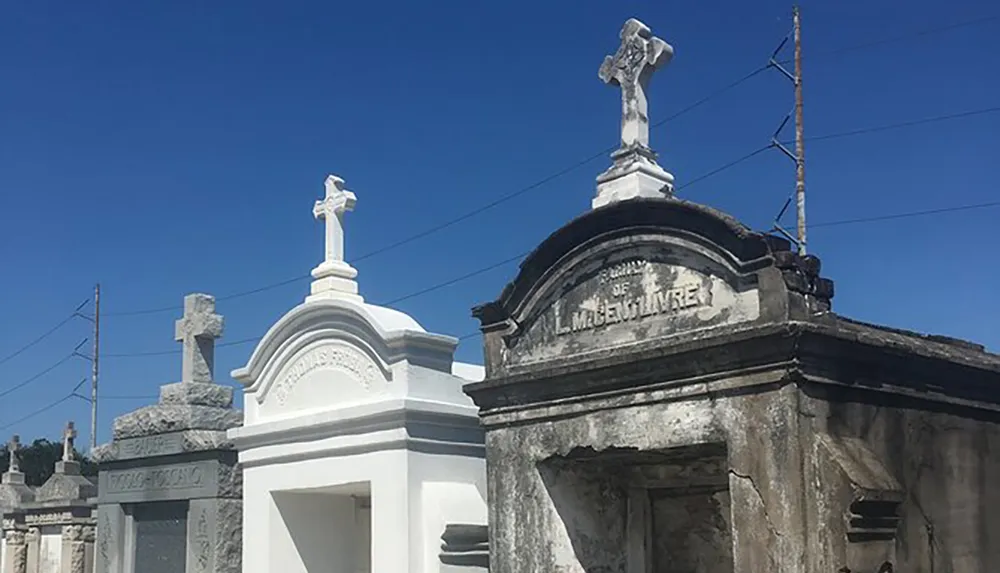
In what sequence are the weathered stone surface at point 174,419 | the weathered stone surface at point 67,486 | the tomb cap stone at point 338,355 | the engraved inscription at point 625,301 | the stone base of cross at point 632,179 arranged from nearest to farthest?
1. the engraved inscription at point 625,301
2. the stone base of cross at point 632,179
3. the tomb cap stone at point 338,355
4. the weathered stone surface at point 174,419
5. the weathered stone surface at point 67,486

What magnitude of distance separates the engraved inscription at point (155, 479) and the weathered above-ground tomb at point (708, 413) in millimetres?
4070

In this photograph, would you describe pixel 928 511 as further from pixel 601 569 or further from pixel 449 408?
pixel 449 408

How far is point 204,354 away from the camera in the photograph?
449 inches

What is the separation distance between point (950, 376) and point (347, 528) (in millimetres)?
5545

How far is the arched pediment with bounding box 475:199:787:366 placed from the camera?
6246 millimetres

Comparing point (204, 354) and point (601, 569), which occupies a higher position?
point (204, 354)

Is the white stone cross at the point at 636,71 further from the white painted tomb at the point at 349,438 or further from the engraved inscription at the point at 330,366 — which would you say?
the engraved inscription at the point at 330,366

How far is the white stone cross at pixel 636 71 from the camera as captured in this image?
7531 mm

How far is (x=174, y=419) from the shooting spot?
35.8 ft

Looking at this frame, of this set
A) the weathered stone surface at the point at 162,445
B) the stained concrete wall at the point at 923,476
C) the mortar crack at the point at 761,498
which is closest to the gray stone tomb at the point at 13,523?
the weathered stone surface at the point at 162,445

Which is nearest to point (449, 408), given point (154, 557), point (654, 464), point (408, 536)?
point (408, 536)

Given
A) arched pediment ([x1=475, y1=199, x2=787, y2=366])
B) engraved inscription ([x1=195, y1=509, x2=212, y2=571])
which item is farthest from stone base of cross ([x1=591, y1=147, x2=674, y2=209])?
engraved inscription ([x1=195, y1=509, x2=212, y2=571])

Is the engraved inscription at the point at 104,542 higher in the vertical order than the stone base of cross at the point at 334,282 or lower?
lower

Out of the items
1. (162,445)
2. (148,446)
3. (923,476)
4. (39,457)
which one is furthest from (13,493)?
(39,457)
